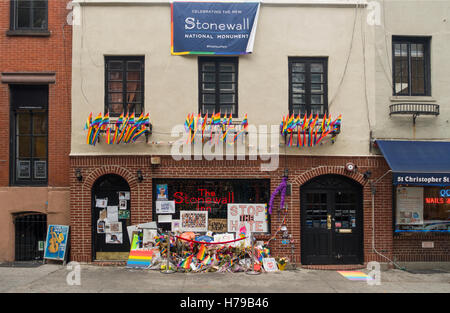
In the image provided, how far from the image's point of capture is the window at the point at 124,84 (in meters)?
11.3

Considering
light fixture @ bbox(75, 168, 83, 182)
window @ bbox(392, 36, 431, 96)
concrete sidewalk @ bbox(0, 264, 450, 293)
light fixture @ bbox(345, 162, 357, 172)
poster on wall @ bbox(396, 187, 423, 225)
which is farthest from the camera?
window @ bbox(392, 36, 431, 96)

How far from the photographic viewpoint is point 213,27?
37.0 ft

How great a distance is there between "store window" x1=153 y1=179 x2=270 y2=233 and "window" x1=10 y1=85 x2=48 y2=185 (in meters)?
3.46

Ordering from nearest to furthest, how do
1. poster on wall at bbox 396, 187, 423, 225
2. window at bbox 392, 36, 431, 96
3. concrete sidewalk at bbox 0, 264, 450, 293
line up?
concrete sidewalk at bbox 0, 264, 450, 293, poster on wall at bbox 396, 187, 423, 225, window at bbox 392, 36, 431, 96

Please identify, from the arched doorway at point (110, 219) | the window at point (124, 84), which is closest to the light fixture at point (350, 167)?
the window at point (124, 84)

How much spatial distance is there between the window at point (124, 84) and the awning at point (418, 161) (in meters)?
6.80

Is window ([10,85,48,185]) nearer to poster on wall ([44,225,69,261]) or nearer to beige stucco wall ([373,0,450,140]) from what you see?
poster on wall ([44,225,69,261])

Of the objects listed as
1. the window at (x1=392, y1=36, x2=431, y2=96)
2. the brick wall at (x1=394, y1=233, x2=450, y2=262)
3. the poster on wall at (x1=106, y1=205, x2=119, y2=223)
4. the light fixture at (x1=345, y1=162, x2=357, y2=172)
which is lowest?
the brick wall at (x1=394, y1=233, x2=450, y2=262)

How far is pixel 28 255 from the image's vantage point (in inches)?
453

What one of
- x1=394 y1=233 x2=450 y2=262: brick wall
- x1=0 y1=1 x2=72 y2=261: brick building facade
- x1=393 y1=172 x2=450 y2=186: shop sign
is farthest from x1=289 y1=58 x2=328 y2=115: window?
x1=0 y1=1 x2=72 y2=261: brick building facade

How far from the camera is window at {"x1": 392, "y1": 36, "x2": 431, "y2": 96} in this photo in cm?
1159

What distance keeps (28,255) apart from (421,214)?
11152mm

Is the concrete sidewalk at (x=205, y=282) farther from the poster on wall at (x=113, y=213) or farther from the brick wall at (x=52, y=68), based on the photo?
the brick wall at (x=52, y=68)

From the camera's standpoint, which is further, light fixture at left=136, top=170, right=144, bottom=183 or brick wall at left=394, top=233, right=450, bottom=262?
brick wall at left=394, top=233, right=450, bottom=262
